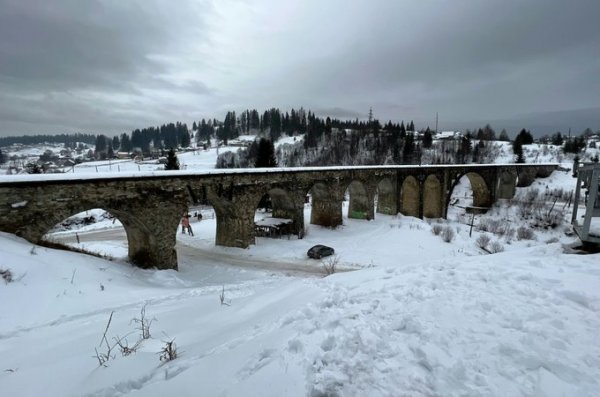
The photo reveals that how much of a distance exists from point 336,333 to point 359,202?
23132 mm

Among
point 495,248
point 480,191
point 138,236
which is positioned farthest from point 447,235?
point 480,191

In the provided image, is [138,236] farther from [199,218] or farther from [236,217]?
[199,218]

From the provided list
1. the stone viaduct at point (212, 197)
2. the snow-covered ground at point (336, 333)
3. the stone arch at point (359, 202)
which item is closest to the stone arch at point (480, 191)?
the stone viaduct at point (212, 197)

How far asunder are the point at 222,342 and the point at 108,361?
1.42m

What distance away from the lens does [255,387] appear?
307 cm

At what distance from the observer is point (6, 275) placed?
7.03m

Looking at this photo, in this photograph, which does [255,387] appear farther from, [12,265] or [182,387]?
[12,265]

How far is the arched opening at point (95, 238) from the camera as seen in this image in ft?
51.0

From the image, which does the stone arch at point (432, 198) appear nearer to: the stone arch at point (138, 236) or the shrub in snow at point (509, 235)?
the shrub in snow at point (509, 235)

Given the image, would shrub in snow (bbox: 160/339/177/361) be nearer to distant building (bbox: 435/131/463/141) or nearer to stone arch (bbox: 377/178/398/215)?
stone arch (bbox: 377/178/398/215)

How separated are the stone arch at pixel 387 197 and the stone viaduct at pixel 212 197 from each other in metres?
0.09

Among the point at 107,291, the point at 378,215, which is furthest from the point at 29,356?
the point at 378,215

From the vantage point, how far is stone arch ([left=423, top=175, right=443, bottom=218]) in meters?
32.9

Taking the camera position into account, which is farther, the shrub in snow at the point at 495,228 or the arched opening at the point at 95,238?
the shrub in snow at the point at 495,228
